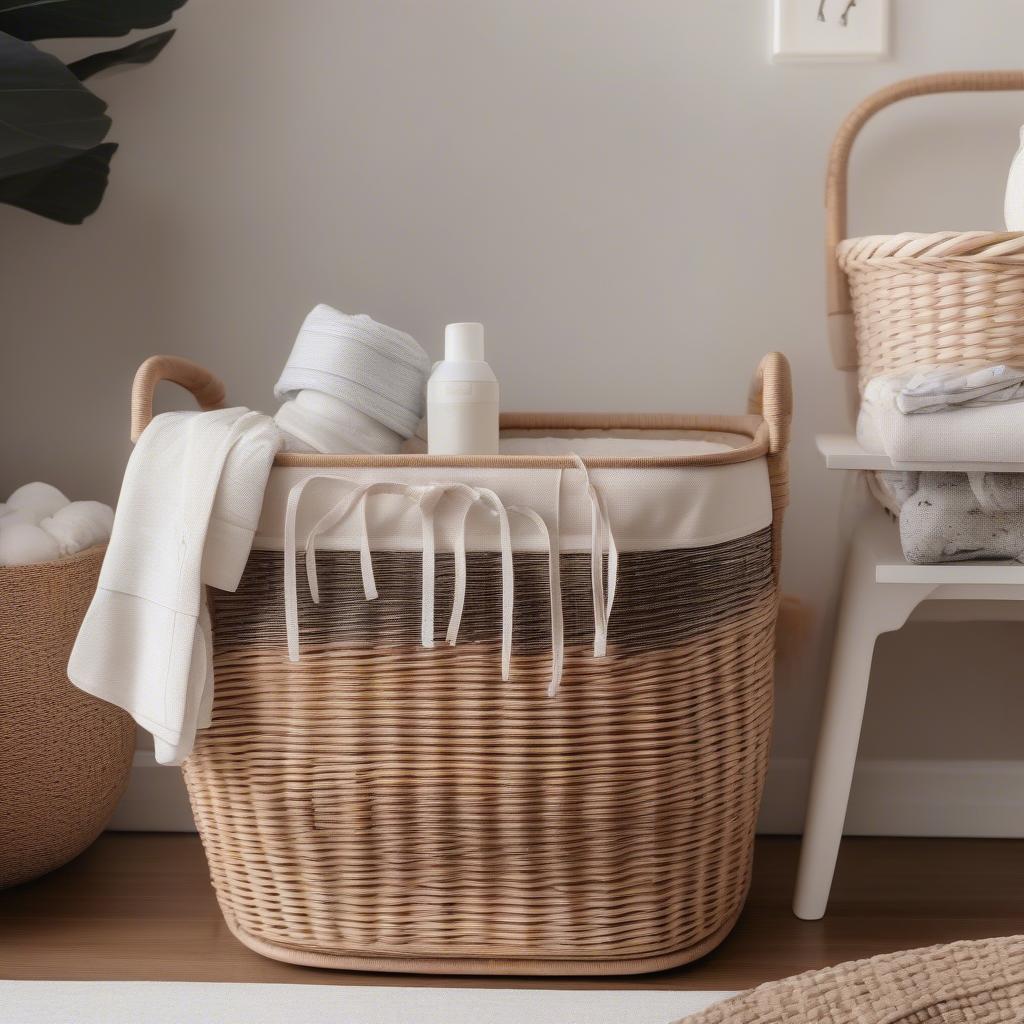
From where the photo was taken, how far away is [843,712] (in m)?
1.04

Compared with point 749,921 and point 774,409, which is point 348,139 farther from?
point 749,921

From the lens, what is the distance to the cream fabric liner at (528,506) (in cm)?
83

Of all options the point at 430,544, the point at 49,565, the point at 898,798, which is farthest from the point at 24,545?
the point at 898,798

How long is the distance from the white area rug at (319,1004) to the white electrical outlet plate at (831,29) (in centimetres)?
102

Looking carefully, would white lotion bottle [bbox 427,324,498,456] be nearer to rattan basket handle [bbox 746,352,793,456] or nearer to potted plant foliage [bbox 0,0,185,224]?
rattan basket handle [bbox 746,352,793,456]

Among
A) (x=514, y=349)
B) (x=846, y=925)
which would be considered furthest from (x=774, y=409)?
(x=846, y=925)

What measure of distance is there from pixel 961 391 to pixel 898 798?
1.98ft

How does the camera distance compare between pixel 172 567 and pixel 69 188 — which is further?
pixel 69 188

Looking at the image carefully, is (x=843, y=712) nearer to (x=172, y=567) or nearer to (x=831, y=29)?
(x=172, y=567)

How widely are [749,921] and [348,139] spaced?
0.99 m

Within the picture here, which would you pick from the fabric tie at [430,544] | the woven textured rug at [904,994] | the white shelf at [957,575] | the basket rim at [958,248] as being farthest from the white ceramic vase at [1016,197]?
the woven textured rug at [904,994]

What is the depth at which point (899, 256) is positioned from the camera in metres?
1.01

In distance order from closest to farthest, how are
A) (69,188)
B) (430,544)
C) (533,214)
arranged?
(430,544), (69,188), (533,214)

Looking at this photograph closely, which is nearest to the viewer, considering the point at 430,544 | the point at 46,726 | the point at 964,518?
the point at 430,544
